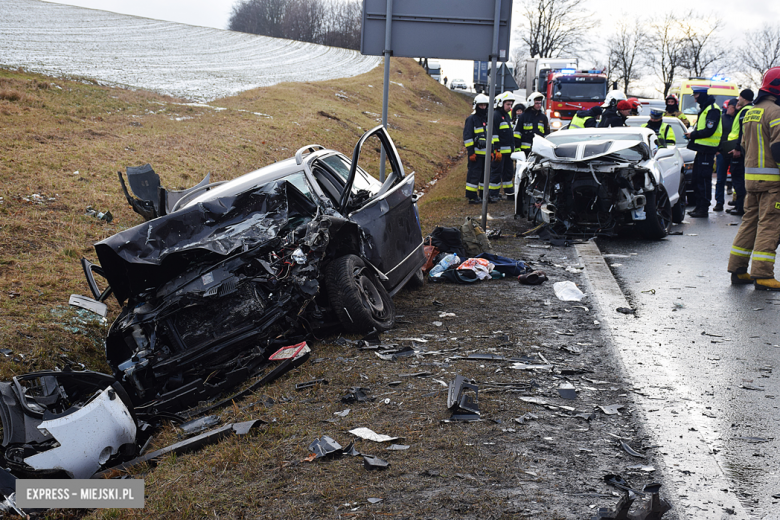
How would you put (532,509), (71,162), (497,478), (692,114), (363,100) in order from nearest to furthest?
1. (532,509)
2. (497,478)
3. (71,162)
4. (692,114)
5. (363,100)

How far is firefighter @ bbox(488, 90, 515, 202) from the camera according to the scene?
1332cm

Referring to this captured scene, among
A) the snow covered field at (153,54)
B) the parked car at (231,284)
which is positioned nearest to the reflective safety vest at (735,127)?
the parked car at (231,284)

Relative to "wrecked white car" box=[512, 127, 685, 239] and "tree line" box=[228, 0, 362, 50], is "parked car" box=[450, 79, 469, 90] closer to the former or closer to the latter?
"tree line" box=[228, 0, 362, 50]

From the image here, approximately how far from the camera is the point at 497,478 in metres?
3.03

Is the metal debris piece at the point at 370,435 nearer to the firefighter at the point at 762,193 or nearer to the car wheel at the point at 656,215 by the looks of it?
the firefighter at the point at 762,193

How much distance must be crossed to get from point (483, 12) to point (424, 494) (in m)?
8.04

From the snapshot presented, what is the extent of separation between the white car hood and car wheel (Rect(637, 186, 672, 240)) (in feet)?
2.77

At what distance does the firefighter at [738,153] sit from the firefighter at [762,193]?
404 cm

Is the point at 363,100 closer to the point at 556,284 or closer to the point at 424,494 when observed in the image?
the point at 556,284

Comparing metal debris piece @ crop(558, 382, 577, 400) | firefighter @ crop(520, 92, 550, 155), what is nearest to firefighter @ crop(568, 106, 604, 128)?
firefighter @ crop(520, 92, 550, 155)

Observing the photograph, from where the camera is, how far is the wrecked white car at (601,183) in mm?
9305

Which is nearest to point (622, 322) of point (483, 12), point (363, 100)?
point (483, 12)

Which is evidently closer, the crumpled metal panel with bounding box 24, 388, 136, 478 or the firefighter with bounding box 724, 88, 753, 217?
→ the crumpled metal panel with bounding box 24, 388, 136, 478

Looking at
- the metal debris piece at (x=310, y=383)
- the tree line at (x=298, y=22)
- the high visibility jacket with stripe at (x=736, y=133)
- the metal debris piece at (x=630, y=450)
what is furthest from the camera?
the tree line at (x=298, y=22)
